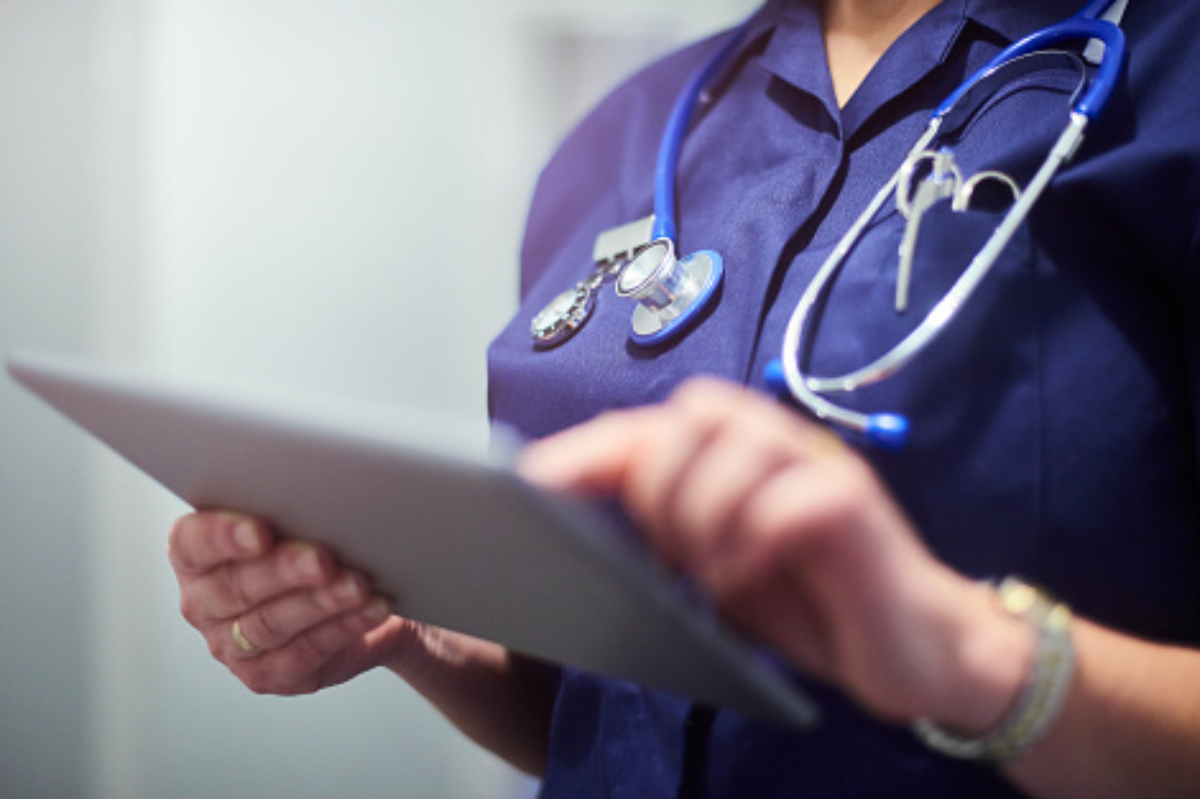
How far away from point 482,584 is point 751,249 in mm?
269

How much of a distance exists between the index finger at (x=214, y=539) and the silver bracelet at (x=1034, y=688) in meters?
0.33

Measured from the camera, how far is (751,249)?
A: 52 centimetres

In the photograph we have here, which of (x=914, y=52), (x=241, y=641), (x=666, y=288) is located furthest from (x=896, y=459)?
(x=241, y=641)

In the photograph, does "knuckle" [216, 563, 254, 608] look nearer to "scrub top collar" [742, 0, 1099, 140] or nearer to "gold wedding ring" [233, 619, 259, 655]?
"gold wedding ring" [233, 619, 259, 655]

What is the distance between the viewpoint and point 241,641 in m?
0.52

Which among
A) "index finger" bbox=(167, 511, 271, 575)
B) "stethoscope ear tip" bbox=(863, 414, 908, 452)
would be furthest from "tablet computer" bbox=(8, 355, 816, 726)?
"stethoscope ear tip" bbox=(863, 414, 908, 452)

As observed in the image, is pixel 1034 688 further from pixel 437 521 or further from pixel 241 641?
pixel 241 641

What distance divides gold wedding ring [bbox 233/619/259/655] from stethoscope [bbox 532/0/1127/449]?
270mm

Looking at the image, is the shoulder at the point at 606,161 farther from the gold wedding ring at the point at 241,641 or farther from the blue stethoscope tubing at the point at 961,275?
the gold wedding ring at the point at 241,641

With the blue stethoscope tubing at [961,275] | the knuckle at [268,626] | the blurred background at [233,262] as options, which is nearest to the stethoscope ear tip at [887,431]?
the blue stethoscope tubing at [961,275]

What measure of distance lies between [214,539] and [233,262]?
89 centimetres

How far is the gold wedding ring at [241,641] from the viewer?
A: 51 centimetres

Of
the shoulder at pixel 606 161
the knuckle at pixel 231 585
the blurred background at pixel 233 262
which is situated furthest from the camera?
the blurred background at pixel 233 262

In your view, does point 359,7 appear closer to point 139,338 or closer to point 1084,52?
point 139,338
